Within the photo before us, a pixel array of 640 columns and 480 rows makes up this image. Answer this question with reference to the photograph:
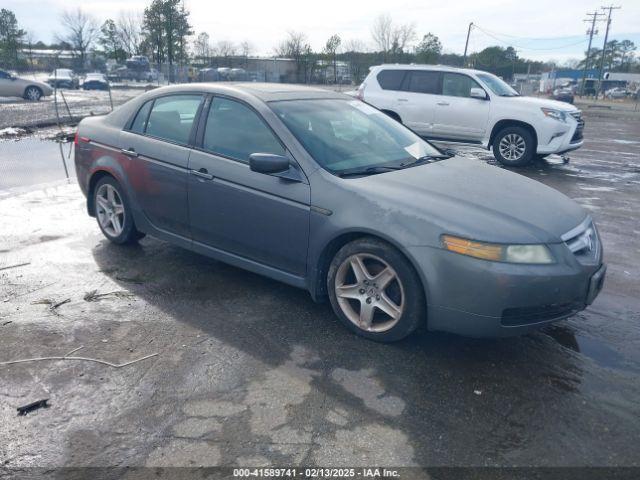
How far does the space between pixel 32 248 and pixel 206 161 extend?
238 centimetres

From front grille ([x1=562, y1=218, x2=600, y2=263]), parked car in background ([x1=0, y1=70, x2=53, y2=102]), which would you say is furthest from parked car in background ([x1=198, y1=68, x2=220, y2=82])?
front grille ([x1=562, y1=218, x2=600, y2=263])

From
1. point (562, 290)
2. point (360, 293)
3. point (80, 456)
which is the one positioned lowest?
point (80, 456)

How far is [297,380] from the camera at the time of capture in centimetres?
309

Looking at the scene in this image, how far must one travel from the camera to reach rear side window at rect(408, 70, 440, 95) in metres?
11.3

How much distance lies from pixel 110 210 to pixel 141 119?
3.26 feet

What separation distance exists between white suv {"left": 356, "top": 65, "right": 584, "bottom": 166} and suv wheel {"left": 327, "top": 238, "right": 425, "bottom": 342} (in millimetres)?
7990

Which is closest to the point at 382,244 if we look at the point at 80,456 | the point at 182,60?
the point at 80,456

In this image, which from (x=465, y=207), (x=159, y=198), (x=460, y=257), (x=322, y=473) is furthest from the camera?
(x=159, y=198)

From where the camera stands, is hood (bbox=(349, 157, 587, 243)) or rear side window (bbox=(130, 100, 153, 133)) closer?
hood (bbox=(349, 157, 587, 243))

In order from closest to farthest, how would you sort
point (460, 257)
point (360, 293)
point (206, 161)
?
point (460, 257)
point (360, 293)
point (206, 161)

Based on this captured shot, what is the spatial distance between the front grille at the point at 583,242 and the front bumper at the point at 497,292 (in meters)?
0.09

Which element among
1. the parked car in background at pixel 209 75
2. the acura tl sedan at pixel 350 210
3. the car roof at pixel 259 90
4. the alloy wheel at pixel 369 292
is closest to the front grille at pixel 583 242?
the acura tl sedan at pixel 350 210

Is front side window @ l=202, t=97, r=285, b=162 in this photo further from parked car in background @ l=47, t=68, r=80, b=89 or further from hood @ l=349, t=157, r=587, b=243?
parked car in background @ l=47, t=68, r=80, b=89

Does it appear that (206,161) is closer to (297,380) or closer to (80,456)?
(297,380)
